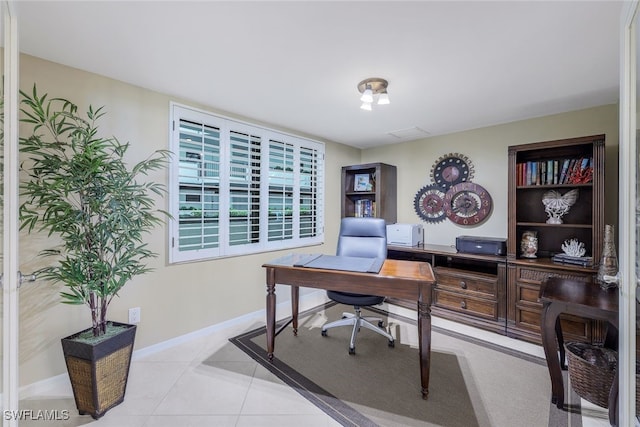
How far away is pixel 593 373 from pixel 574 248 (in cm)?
→ 126

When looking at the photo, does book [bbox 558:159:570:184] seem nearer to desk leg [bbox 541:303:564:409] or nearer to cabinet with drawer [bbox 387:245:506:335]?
cabinet with drawer [bbox 387:245:506:335]

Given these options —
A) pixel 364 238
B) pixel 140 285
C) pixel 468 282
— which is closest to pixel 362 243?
pixel 364 238

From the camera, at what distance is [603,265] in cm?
200

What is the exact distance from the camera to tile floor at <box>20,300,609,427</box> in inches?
62.3

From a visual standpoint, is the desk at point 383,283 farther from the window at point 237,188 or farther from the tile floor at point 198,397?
the window at point 237,188

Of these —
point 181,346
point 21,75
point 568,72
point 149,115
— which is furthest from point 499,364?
point 21,75

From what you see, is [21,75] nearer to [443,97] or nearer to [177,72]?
[177,72]

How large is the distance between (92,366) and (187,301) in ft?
3.16

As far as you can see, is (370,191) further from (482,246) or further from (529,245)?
(529,245)

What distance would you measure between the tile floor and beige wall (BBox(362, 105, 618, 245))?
4.81ft

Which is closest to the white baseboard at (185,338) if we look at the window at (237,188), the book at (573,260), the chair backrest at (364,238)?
the window at (237,188)

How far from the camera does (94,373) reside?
5.18ft

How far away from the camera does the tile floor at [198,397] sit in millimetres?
1582

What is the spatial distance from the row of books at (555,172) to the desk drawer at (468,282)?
1.01 m
